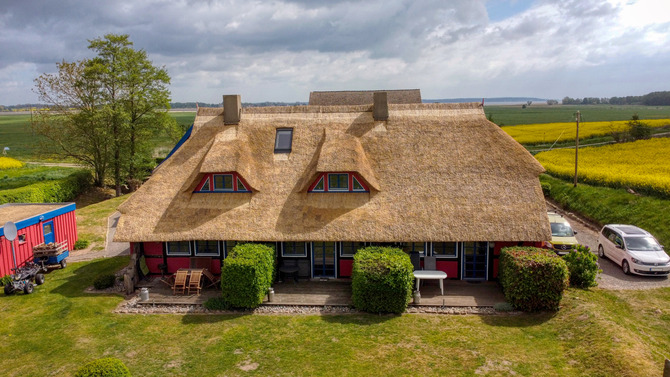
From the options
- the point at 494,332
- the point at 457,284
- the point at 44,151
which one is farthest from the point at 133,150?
the point at 494,332

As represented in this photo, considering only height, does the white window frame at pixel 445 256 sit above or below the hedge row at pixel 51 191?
below

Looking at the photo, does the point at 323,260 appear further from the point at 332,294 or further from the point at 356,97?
the point at 356,97

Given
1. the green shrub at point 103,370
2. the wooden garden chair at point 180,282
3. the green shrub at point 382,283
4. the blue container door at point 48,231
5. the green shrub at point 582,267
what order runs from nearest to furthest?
the green shrub at point 103,370
the green shrub at point 382,283
the green shrub at point 582,267
the wooden garden chair at point 180,282
the blue container door at point 48,231

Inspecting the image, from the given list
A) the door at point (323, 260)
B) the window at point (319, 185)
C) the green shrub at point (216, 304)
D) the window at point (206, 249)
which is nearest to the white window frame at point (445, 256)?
the door at point (323, 260)

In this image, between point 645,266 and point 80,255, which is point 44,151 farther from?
point 645,266

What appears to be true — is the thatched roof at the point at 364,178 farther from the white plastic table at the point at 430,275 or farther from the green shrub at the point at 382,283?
the green shrub at the point at 382,283

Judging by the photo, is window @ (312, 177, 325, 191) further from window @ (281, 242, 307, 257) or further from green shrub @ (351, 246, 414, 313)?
green shrub @ (351, 246, 414, 313)
